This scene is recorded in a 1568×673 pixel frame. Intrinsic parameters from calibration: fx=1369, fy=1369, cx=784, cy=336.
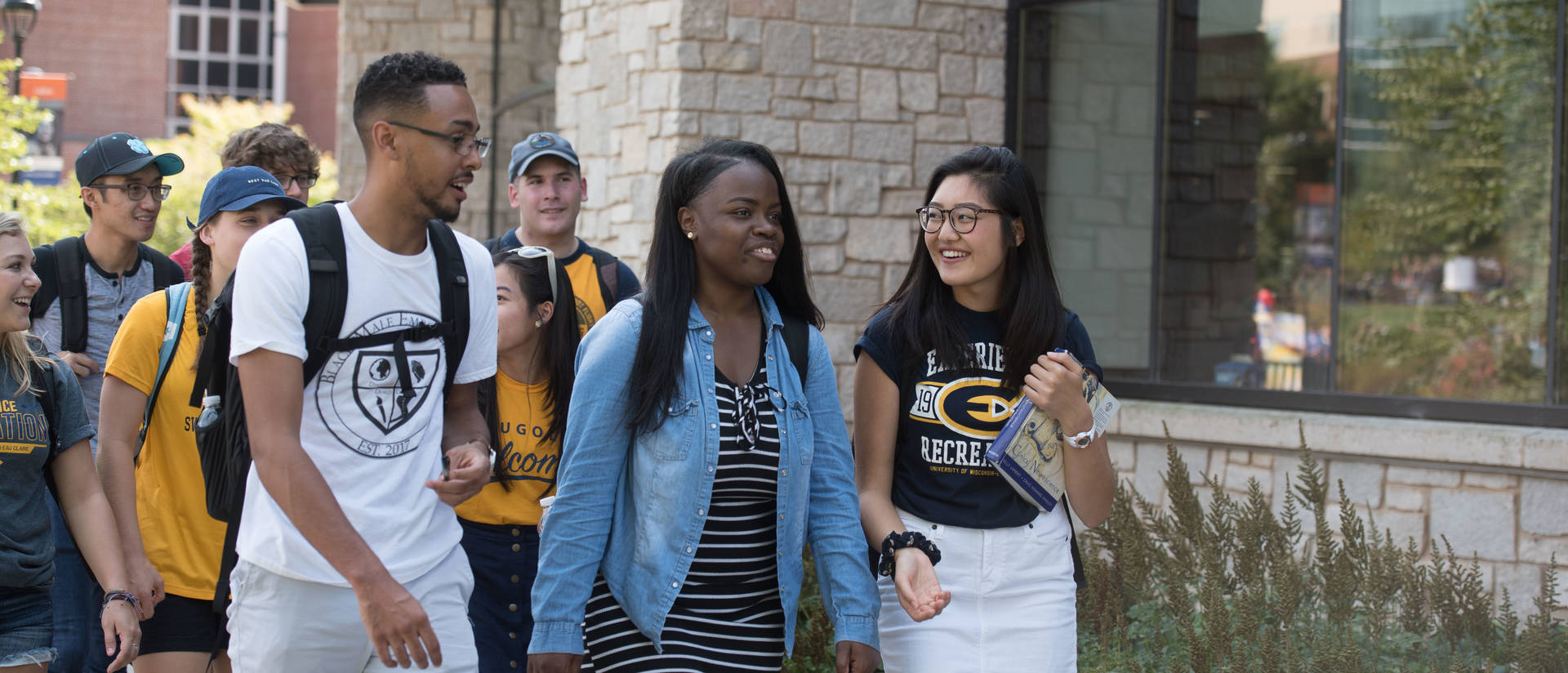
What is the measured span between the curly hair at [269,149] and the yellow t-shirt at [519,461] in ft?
3.84

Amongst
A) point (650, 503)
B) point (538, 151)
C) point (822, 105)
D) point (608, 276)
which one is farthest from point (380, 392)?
point (822, 105)

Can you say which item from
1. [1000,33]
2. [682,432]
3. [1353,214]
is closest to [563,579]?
[682,432]

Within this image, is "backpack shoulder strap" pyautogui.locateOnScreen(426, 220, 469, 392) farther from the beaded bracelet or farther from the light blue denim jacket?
the beaded bracelet

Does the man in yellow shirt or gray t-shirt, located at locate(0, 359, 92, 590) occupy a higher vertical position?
the man in yellow shirt

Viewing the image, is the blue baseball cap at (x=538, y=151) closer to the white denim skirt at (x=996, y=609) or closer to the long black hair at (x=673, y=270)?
the long black hair at (x=673, y=270)

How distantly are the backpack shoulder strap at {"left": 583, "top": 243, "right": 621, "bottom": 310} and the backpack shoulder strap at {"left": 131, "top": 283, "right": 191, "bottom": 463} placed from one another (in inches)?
57.7

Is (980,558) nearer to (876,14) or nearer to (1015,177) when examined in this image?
(1015,177)

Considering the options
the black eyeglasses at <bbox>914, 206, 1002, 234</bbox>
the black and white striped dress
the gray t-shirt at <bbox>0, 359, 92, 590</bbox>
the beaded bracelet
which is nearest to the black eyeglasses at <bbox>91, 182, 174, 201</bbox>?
the gray t-shirt at <bbox>0, 359, 92, 590</bbox>

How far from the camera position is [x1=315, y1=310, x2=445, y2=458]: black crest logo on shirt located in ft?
8.22

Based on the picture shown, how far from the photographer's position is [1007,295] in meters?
3.28

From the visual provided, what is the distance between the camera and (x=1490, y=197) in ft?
39.7

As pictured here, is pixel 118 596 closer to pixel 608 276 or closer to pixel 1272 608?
pixel 608 276

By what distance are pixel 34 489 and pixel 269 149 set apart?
4.59 ft

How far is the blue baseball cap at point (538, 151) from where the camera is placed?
17.1 feet
